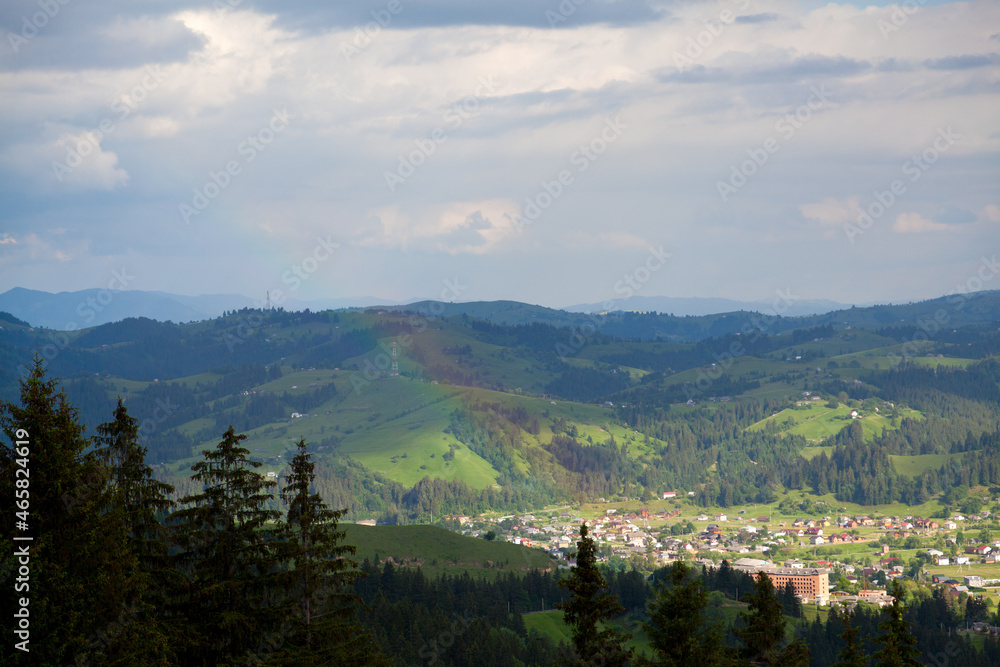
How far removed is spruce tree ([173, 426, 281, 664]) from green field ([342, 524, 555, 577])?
145 metres

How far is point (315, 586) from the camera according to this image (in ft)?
102

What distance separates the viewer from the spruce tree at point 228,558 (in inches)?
1215

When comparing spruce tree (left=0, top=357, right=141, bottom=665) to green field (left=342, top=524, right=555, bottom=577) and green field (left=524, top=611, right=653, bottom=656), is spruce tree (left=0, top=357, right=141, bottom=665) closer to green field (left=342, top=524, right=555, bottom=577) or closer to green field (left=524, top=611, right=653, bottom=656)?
green field (left=524, top=611, right=653, bottom=656)

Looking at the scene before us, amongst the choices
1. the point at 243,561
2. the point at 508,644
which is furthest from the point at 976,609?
the point at 243,561

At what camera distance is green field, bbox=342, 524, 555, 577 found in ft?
592

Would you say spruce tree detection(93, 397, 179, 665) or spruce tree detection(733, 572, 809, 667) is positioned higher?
spruce tree detection(93, 397, 179, 665)

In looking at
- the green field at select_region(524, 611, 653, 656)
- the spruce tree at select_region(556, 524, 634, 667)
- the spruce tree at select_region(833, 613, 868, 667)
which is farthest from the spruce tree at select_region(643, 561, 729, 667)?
the green field at select_region(524, 611, 653, 656)

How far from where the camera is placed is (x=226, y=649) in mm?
30891

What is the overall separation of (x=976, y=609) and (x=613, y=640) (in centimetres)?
15309

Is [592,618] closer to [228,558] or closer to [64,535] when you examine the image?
[228,558]

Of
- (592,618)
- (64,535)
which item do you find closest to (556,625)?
(592,618)

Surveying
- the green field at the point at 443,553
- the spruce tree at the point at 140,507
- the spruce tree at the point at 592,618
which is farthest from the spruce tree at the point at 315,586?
the green field at the point at 443,553

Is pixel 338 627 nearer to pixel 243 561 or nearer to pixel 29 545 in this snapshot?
pixel 243 561

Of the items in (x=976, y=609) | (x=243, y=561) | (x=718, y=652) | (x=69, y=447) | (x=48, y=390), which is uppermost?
(x=48, y=390)
